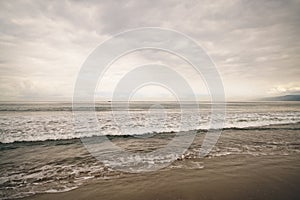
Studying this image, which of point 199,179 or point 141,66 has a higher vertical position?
point 141,66

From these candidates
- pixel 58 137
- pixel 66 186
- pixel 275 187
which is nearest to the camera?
pixel 275 187

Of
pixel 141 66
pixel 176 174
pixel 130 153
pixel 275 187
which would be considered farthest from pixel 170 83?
pixel 275 187

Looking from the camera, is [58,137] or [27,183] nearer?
[27,183]

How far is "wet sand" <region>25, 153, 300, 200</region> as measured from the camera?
4.80 meters

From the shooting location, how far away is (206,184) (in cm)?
544

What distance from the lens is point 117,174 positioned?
6.48m

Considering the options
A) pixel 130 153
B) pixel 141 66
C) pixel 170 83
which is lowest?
pixel 130 153

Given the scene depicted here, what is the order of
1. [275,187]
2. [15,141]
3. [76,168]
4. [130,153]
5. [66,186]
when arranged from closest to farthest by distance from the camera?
1. [275,187]
2. [66,186]
3. [76,168]
4. [130,153]
5. [15,141]

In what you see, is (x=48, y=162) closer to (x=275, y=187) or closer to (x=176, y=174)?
(x=176, y=174)

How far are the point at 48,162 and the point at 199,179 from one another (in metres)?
6.41

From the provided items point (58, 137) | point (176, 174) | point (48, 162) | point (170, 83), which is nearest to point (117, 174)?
point (176, 174)

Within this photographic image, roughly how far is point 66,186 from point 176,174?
142 inches

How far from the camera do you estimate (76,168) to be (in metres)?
7.11

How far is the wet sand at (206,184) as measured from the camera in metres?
4.80
